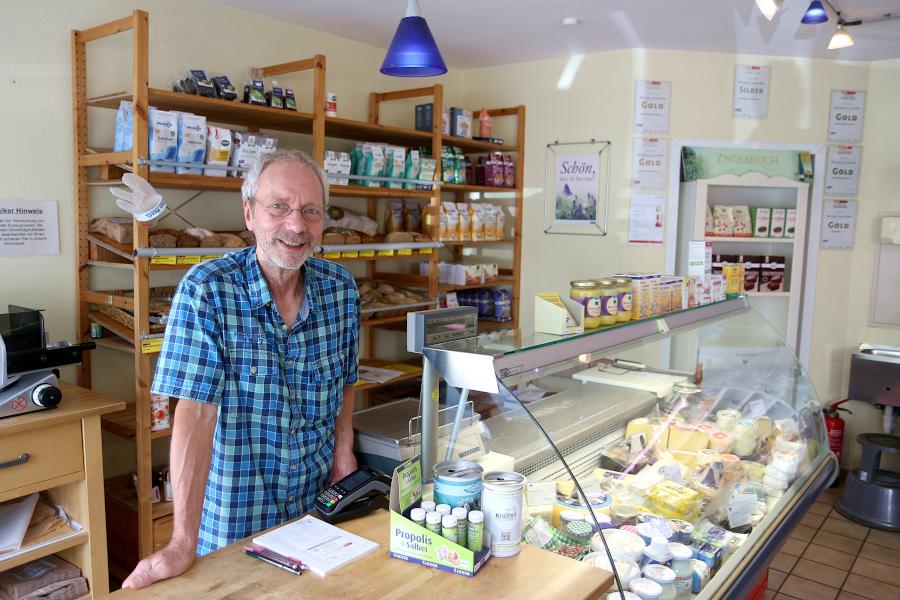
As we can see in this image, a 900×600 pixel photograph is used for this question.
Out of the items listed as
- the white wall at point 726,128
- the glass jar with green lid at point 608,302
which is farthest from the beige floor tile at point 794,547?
the glass jar with green lid at point 608,302

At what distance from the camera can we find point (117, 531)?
3.29m

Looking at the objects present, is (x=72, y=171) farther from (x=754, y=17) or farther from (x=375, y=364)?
(x=754, y=17)

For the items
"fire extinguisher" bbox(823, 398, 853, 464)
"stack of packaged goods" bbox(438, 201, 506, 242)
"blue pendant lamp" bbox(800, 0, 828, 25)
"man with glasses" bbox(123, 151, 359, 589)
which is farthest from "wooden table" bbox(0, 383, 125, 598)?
"fire extinguisher" bbox(823, 398, 853, 464)

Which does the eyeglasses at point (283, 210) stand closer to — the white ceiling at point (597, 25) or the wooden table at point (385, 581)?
the wooden table at point (385, 581)

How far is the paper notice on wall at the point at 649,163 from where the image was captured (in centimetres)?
489

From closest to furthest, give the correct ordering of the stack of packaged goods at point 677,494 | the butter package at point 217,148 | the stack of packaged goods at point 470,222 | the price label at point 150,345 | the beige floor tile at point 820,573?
the stack of packaged goods at point 677,494 → the price label at point 150,345 → the butter package at point 217,148 → the beige floor tile at point 820,573 → the stack of packaged goods at point 470,222

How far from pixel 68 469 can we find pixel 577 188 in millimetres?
3720

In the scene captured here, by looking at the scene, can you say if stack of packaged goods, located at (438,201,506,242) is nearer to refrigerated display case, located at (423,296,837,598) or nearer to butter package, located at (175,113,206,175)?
butter package, located at (175,113,206,175)

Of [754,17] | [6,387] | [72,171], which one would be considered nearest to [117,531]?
[6,387]

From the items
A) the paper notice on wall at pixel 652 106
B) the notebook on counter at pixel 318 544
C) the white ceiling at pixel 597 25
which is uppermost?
the white ceiling at pixel 597 25

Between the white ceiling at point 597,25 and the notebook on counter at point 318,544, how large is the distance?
9.39 feet

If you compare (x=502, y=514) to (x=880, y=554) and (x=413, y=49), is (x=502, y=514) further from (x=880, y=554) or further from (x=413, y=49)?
(x=880, y=554)

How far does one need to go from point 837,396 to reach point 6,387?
5.16m

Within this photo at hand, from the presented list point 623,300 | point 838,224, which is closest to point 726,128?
point 838,224
